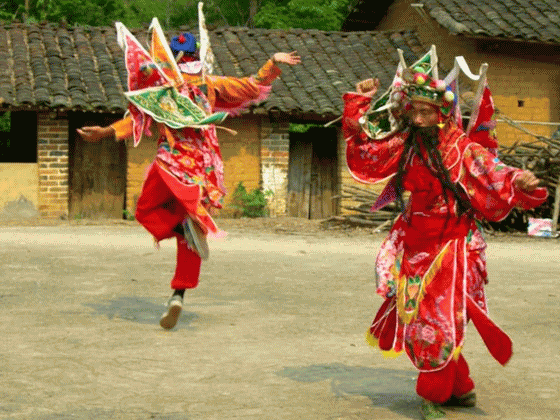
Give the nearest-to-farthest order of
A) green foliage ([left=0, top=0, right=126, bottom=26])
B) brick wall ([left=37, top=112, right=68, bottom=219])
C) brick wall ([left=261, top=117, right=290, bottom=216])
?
brick wall ([left=37, top=112, right=68, bottom=219]) → brick wall ([left=261, top=117, right=290, bottom=216]) → green foliage ([left=0, top=0, right=126, bottom=26])

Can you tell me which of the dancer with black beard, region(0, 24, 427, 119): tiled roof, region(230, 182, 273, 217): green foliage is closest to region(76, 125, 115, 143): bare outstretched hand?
the dancer with black beard

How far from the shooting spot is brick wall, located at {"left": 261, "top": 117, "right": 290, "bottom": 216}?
19.7 m

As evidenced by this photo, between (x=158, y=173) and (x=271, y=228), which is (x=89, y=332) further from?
(x=271, y=228)

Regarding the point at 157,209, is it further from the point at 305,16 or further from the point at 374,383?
the point at 305,16

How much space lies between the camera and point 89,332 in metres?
7.02

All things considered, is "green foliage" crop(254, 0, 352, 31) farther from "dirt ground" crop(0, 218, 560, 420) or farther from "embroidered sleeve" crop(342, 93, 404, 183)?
"embroidered sleeve" crop(342, 93, 404, 183)

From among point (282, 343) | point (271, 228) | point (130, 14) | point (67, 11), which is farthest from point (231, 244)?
point (130, 14)

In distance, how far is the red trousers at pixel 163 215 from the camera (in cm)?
748

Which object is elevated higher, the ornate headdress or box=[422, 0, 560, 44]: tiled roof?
box=[422, 0, 560, 44]: tiled roof

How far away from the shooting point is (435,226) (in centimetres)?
505

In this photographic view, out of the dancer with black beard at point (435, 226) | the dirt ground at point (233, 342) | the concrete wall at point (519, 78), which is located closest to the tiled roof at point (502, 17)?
the concrete wall at point (519, 78)

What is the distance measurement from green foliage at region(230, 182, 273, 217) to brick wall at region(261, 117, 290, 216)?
0.20 meters

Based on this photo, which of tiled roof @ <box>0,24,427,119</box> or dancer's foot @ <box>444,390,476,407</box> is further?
tiled roof @ <box>0,24,427,119</box>

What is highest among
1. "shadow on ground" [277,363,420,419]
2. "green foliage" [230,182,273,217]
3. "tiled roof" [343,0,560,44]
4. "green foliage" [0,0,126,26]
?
"green foliage" [0,0,126,26]
